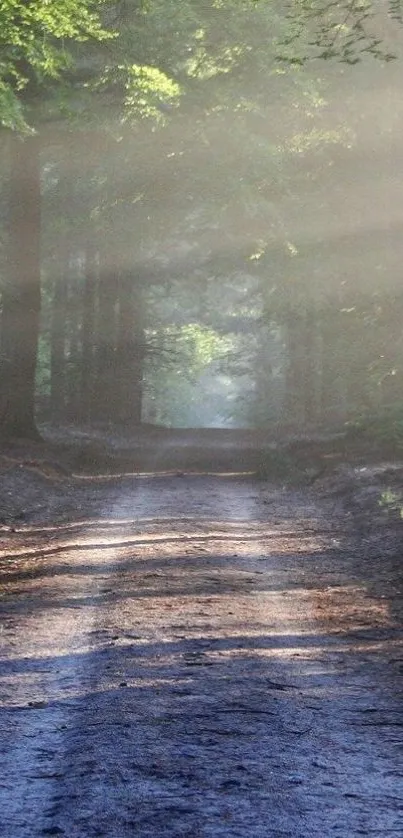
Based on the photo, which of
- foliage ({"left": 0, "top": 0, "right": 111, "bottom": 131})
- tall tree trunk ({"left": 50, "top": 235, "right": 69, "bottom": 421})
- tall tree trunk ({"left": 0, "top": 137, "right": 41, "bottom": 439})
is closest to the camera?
foliage ({"left": 0, "top": 0, "right": 111, "bottom": 131})

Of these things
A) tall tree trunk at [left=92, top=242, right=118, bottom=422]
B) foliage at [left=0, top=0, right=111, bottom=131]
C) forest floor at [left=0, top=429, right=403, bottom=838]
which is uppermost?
foliage at [left=0, top=0, right=111, bottom=131]

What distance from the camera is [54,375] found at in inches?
1483

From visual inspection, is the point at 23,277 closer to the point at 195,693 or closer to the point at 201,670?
the point at 201,670

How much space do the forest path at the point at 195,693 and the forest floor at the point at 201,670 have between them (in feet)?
0.06

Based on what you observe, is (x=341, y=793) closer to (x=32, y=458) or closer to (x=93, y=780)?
(x=93, y=780)

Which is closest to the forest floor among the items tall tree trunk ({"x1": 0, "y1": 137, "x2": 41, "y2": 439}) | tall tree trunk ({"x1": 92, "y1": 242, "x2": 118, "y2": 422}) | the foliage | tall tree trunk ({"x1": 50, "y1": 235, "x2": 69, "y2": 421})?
the foliage

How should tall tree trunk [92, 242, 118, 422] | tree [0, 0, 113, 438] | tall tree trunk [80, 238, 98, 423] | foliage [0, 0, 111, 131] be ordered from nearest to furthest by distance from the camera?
1. foliage [0, 0, 111, 131]
2. tree [0, 0, 113, 438]
3. tall tree trunk [92, 242, 118, 422]
4. tall tree trunk [80, 238, 98, 423]

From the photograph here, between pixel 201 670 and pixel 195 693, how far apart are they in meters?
0.56

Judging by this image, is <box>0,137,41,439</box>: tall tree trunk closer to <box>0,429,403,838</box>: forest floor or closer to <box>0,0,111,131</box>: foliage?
<box>0,429,403,838</box>: forest floor

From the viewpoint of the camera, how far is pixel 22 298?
79.0 ft

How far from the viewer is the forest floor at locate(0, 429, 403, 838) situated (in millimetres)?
4902

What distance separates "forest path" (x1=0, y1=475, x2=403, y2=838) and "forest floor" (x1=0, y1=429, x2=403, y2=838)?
0.02m

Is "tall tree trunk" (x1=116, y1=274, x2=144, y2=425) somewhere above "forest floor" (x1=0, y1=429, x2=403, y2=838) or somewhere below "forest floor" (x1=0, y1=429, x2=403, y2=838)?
above

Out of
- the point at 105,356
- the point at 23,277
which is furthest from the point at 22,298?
the point at 105,356
